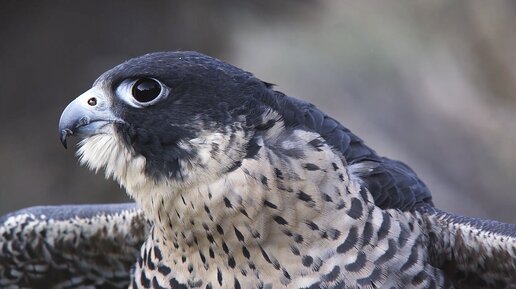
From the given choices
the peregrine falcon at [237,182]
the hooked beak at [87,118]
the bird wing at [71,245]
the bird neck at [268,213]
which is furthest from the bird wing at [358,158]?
the bird wing at [71,245]

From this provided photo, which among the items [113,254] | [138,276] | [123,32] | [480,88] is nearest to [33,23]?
[123,32]

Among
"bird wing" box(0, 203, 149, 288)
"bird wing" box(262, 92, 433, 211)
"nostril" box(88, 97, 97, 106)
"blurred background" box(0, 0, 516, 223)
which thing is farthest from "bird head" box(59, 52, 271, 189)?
"blurred background" box(0, 0, 516, 223)

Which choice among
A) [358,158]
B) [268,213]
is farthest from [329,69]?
[268,213]

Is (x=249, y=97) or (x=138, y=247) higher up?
(x=249, y=97)

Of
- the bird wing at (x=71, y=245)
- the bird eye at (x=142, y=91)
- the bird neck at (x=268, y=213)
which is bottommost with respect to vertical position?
the bird wing at (x=71, y=245)

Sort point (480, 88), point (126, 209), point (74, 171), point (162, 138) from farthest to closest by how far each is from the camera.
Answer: point (74, 171) → point (480, 88) → point (126, 209) → point (162, 138)

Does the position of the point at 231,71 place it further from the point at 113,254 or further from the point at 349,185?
the point at 113,254

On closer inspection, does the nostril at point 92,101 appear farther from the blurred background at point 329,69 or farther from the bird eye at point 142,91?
the blurred background at point 329,69

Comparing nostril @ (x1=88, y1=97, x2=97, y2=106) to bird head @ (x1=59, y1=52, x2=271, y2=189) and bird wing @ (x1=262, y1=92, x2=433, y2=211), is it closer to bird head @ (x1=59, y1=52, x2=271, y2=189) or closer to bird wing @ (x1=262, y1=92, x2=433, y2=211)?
bird head @ (x1=59, y1=52, x2=271, y2=189)
